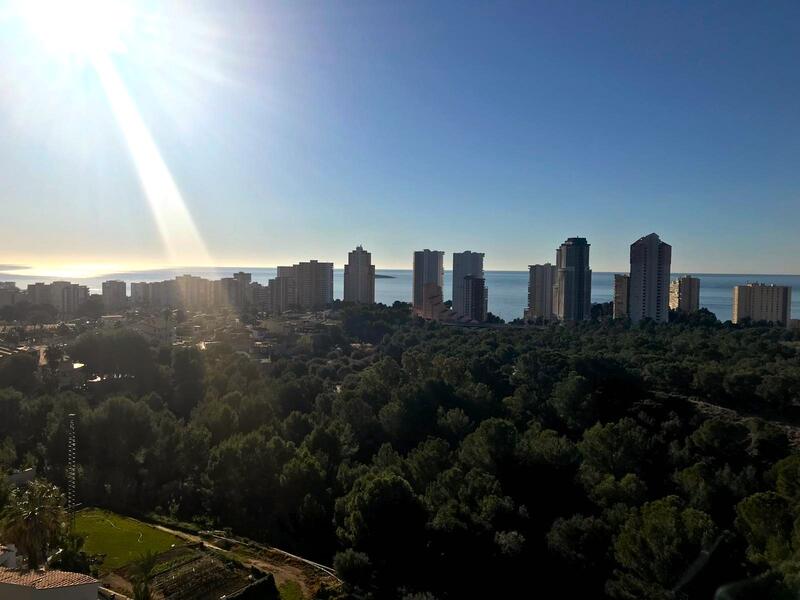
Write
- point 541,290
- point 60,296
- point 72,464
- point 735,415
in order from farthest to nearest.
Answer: point 60,296, point 541,290, point 735,415, point 72,464

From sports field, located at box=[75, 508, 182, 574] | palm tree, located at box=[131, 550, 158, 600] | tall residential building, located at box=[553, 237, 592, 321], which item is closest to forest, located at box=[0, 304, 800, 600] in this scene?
sports field, located at box=[75, 508, 182, 574]

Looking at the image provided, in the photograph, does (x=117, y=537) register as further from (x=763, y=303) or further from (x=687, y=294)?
(x=763, y=303)

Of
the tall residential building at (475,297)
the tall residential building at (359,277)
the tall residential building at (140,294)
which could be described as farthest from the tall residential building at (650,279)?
the tall residential building at (140,294)

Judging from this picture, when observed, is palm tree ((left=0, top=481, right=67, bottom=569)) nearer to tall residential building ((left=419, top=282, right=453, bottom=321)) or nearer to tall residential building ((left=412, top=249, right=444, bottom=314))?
tall residential building ((left=419, top=282, right=453, bottom=321))

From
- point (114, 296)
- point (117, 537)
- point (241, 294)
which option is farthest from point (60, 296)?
point (117, 537)

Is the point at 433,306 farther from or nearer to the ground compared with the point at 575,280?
nearer to the ground

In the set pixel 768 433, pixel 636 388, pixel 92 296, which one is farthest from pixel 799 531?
pixel 92 296
